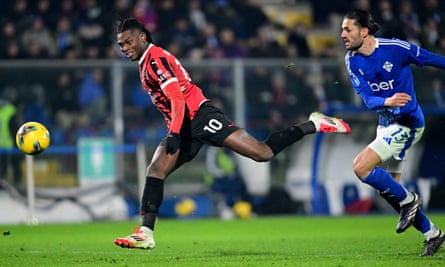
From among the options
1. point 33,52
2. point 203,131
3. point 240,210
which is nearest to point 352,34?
point 203,131

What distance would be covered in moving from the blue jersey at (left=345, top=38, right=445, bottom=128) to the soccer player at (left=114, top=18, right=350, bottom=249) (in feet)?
3.49

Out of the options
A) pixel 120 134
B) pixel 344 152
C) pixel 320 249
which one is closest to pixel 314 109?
pixel 344 152

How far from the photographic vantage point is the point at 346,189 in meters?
17.9

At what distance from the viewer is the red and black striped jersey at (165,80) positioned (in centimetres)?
919

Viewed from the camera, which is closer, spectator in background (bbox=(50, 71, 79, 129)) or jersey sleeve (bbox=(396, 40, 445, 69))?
jersey sleeve (bbox=(396, 40, 445, 69))

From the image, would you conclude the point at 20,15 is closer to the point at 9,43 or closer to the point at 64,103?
the point at 9,43

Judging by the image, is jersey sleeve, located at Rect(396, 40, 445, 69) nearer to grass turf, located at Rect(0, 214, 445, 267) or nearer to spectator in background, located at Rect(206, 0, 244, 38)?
grass turf, located at Rect(0, 214, 445, 267)

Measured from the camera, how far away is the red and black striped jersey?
9.19 m

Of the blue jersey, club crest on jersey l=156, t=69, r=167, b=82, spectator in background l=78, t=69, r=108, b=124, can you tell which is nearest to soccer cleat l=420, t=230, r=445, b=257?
the blue jersey

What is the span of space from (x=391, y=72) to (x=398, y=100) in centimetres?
45

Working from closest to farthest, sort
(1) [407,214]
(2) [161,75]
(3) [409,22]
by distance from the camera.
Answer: (1) [407,214] → (2) [161,75] → (3) [409,22]

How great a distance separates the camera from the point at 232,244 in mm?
11172

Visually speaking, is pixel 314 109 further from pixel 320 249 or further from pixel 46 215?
pixel 320 249

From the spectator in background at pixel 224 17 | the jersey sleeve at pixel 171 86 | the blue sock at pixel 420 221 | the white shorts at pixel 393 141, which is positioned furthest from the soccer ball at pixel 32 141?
the spectator in background at pixel 224 17
